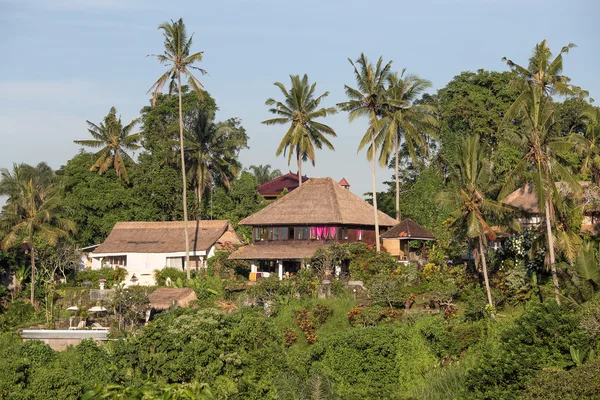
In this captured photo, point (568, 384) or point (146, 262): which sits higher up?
point (146, 262)

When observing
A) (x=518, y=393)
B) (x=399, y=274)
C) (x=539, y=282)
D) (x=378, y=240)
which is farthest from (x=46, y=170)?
(x=518, y=393)

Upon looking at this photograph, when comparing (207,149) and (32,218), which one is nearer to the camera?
(32,218)

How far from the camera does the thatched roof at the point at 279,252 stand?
1558 inches

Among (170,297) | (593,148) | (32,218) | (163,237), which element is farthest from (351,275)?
(32,218)

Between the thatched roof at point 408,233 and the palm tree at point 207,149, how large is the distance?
632 inches

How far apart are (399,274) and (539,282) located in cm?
639

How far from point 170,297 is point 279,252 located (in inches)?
294

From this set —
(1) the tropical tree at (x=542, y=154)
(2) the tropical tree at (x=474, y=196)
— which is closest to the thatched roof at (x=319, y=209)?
(2) the tropical tree at (x=474, y=196)

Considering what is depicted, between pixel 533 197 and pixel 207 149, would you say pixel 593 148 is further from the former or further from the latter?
pixel 207 149

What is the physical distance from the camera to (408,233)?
39.0 m

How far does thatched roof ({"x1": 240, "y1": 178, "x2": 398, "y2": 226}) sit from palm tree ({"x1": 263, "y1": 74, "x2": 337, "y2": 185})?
225 inches

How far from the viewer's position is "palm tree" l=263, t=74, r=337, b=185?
1919 inches

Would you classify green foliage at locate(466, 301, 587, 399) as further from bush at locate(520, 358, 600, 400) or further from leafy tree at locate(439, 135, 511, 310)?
leafy tree at locate(439, 135, 511, 310)

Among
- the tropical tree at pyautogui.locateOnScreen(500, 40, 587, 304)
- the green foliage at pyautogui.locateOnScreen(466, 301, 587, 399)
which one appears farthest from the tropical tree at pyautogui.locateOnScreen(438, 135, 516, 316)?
the green foliage at pyautogui.locateOnScreen(466, 301, 587, 399)
